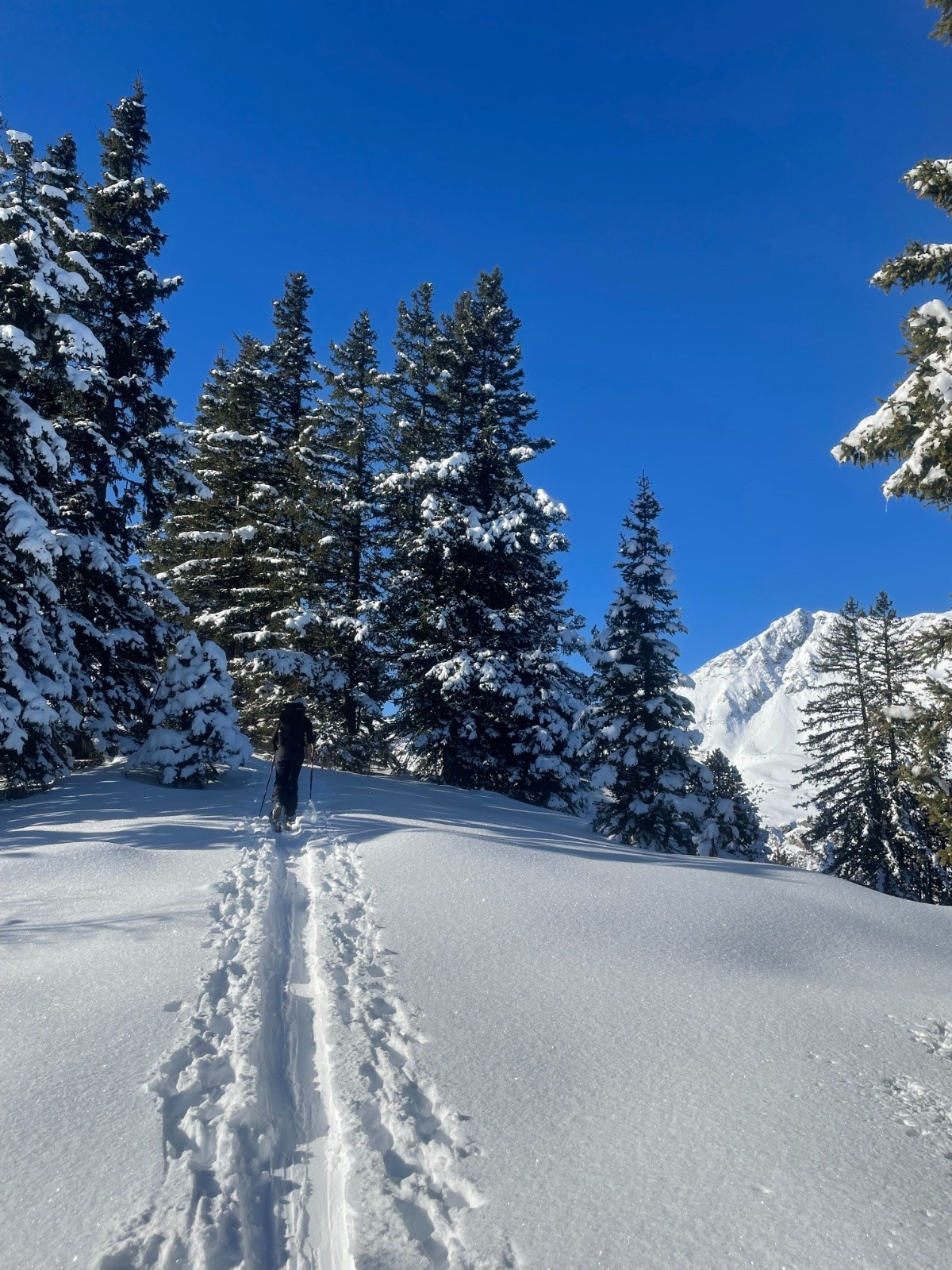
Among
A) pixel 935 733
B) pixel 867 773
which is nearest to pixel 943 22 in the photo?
pixel 935 733

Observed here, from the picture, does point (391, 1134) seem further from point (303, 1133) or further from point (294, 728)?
point (294, 728)

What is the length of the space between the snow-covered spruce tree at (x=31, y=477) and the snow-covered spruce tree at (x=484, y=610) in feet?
27.4

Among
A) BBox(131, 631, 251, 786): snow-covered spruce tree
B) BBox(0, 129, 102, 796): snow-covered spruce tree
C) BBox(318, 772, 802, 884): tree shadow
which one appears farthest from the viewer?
BBox(131, 631, 251, 786): snow-covered spruce tree

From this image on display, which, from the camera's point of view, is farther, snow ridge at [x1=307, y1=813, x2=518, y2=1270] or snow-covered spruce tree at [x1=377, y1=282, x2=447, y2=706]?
snow-covered spruce tree at [x1=377, y1=282, x2=447, y2=706]

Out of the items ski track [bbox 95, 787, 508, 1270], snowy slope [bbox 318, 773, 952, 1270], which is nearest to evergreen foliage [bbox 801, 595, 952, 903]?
snowy slope [bbox 318, 773, 952, 1270]

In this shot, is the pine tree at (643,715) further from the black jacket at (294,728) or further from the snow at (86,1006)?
the snow at (86,1006)

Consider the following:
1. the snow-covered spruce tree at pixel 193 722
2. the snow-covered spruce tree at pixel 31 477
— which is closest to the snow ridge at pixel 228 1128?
the snow-covered spruce tree at pixel 31 477

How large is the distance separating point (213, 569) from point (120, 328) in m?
8.28

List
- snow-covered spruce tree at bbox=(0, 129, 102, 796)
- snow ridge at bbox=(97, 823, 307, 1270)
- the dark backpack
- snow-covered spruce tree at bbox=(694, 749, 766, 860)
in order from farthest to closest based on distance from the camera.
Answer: snow-covered spruce tree at bbox=(694, 749, 766, 860)
the dark backpack
snow-covered spruce tree at bbox=(0, 129, 102, 796)
snow ridge at bbox=(97, 823, 307, 1270)

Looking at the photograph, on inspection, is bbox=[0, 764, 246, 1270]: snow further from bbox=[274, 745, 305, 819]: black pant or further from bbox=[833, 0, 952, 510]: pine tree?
bbox=[833, 0, 952, 510]: pine tree

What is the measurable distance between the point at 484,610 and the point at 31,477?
417 inches

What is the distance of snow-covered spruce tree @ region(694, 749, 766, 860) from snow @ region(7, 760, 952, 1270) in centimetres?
1170

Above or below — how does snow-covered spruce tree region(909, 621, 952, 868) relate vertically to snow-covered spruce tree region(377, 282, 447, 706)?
below

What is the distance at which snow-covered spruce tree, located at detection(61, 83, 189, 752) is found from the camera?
1325 centimetres
